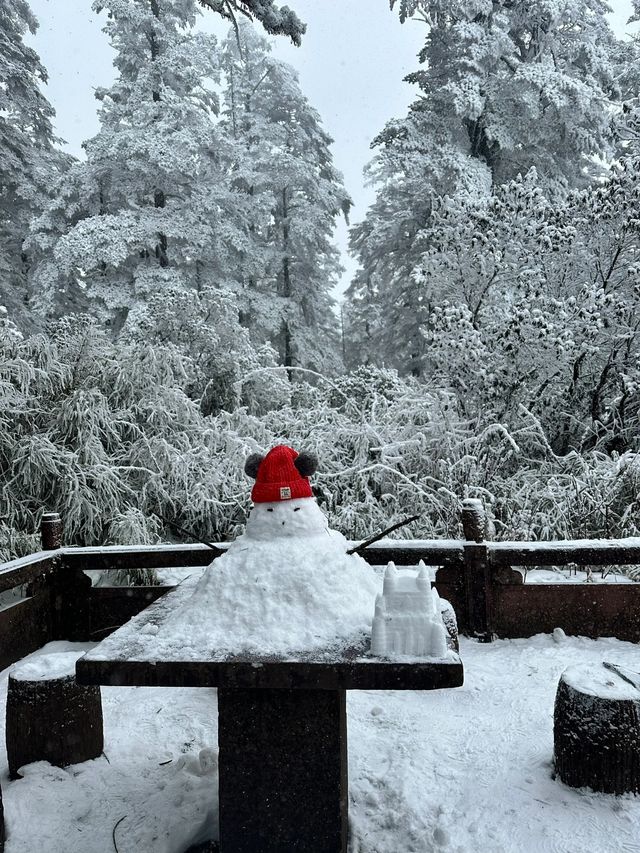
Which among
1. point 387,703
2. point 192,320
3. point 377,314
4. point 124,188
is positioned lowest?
point 387,703

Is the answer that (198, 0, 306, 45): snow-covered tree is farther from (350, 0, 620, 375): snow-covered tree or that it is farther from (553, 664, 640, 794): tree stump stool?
(350, 0, 620, 375): snow-covered tree

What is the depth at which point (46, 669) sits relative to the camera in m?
3.10

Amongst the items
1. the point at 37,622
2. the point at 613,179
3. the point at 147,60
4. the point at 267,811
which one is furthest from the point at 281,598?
the point at 147,60

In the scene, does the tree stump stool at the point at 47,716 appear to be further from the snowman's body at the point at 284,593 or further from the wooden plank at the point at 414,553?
the wooden plank at the point at 414,553

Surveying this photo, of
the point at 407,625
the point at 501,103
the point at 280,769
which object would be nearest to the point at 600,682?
the point at 407,625

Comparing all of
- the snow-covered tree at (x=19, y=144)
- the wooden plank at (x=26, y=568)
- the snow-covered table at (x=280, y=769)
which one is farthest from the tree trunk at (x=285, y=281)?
the snow-covered table at (x=280, y=769)

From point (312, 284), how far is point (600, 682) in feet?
57.4

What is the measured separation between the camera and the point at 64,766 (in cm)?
310

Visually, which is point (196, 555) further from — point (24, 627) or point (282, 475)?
point (282, 475)

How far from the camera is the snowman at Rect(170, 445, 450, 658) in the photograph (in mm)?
1999

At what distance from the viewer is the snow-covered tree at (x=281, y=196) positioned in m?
17.2

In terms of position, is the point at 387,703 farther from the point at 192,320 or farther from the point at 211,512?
the point at 192,320

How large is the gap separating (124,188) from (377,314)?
37.6 feet

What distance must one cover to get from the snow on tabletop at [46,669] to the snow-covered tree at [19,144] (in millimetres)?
13414
